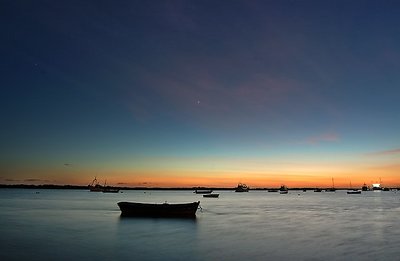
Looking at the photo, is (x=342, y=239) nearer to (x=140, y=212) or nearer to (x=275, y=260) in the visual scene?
(x=275, y=260)

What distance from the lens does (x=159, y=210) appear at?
51344 millimetres

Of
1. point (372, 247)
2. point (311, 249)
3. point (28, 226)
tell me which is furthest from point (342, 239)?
point (28, 226)

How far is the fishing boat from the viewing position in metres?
51.4

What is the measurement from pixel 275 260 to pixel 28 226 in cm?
3235

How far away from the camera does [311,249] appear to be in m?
28.1

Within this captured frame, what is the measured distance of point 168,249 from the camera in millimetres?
27797

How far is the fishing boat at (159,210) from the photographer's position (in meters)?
51.4

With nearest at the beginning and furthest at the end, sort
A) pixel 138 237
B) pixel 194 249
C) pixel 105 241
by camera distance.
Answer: pixel 194 249 → pixel 105 241 → pixel 138 237

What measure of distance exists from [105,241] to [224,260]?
13.2m

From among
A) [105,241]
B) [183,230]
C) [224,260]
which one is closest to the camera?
[224,260]

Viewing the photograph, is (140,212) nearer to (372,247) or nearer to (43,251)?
(43,251)

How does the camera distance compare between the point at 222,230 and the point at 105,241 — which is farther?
the point at 222,230

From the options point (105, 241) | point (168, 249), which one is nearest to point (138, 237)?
point (105, 241)

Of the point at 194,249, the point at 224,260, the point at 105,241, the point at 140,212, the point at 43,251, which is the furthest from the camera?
the point at 140,212
